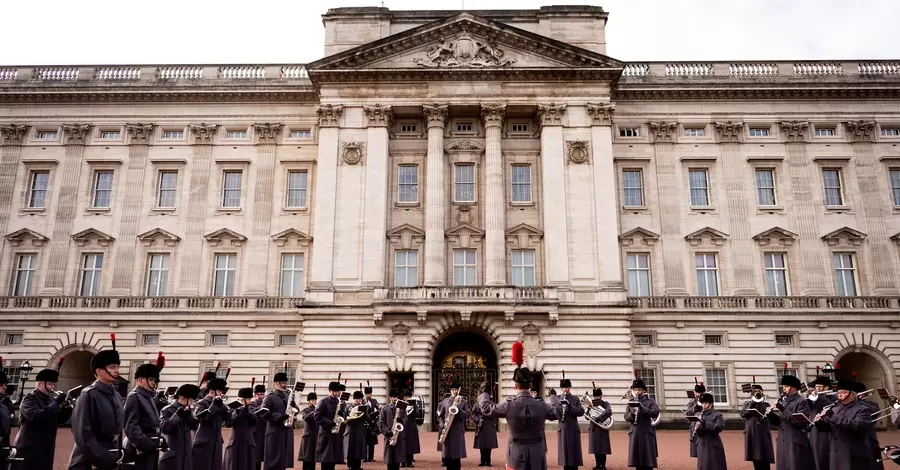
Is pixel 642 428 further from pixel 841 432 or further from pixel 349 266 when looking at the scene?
pixel 349 266

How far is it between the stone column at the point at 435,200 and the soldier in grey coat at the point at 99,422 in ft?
76.9

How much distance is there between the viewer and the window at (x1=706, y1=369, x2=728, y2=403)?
1305 inches

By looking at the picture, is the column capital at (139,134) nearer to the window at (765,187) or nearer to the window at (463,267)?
the window at (463,267)

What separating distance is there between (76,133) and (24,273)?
789 centimetres

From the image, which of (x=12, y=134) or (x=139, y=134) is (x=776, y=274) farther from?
(x=12, y=134)

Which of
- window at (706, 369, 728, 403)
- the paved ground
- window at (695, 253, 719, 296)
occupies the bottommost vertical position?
the paved ground

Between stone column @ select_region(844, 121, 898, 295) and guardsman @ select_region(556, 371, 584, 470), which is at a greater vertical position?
stone column @ select_region(844, 121, 898, 295)

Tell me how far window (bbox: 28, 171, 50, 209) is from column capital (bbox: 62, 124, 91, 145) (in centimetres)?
218

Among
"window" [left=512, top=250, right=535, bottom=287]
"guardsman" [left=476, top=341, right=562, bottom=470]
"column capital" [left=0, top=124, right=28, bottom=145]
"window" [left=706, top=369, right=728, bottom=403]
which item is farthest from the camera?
"column capital" [left=0, top=124, right=28, bottom=145]

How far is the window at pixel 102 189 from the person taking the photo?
119 ft

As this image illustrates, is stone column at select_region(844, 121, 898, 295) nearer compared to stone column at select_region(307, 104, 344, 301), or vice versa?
stone column at select_region(307, 104, 344, 301)

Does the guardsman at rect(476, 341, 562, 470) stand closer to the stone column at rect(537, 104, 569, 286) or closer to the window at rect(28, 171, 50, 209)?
the stone column at rect(537, 104, 569, 286)

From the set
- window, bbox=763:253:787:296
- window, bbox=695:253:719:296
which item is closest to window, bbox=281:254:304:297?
window, bbox=695:253:719:296

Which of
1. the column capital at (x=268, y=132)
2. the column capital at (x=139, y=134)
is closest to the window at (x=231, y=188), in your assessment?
the column capital at (x=268, y=132)
